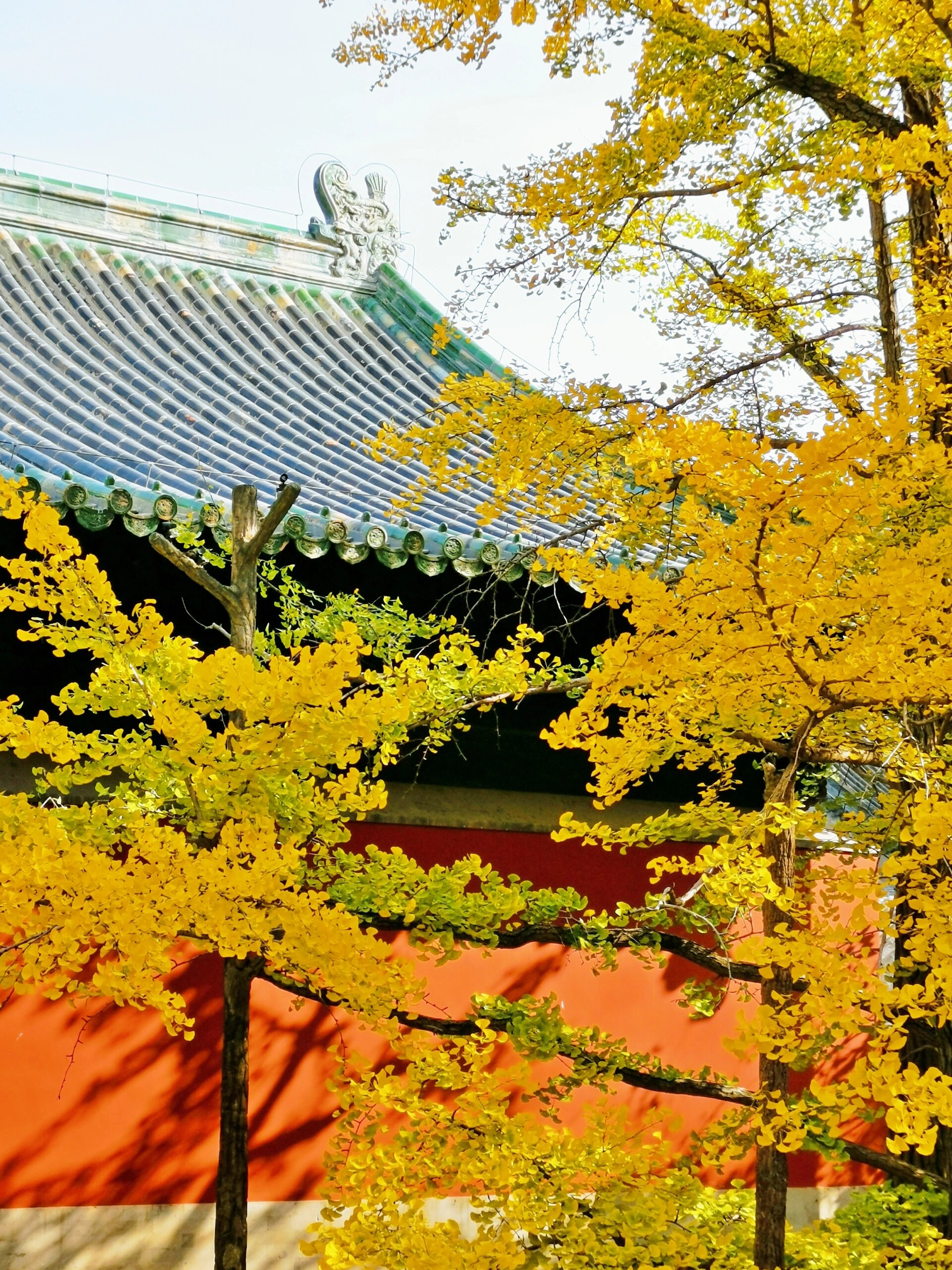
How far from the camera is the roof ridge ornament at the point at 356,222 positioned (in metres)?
8.23

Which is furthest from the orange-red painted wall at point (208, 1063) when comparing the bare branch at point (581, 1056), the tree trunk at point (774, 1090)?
the tree trunk at point (774, 1090)

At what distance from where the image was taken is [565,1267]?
3260mm

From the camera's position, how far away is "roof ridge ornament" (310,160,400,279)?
27.0 ft

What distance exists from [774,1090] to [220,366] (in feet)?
16.2

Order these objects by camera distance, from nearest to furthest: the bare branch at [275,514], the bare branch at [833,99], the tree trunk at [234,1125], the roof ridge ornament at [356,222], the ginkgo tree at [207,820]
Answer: the ginkgo tree at [207,820] < the tree trunk at [234,1125] < the bare branch at [275,514] < the bare branch at [833,99] < the roof ridge ornament at [356,222]

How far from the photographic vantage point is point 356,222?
8414 mm

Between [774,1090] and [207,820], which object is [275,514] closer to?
[207,820]

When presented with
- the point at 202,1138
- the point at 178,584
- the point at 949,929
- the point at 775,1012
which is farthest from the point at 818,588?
the point at 202,1138

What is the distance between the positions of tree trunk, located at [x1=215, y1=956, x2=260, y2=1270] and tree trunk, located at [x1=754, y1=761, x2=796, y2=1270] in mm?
1452

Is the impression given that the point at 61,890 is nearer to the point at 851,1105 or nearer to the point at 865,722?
the point at 851,1105

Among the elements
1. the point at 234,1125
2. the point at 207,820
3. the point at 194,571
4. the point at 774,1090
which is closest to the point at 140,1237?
the point at 234,1125

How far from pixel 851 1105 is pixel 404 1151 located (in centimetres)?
118

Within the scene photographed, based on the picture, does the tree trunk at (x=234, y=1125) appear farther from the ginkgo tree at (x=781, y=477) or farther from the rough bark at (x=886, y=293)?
the rough bark at (x=886, y=293)

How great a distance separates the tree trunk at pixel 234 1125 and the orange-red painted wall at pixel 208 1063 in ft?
2.92
